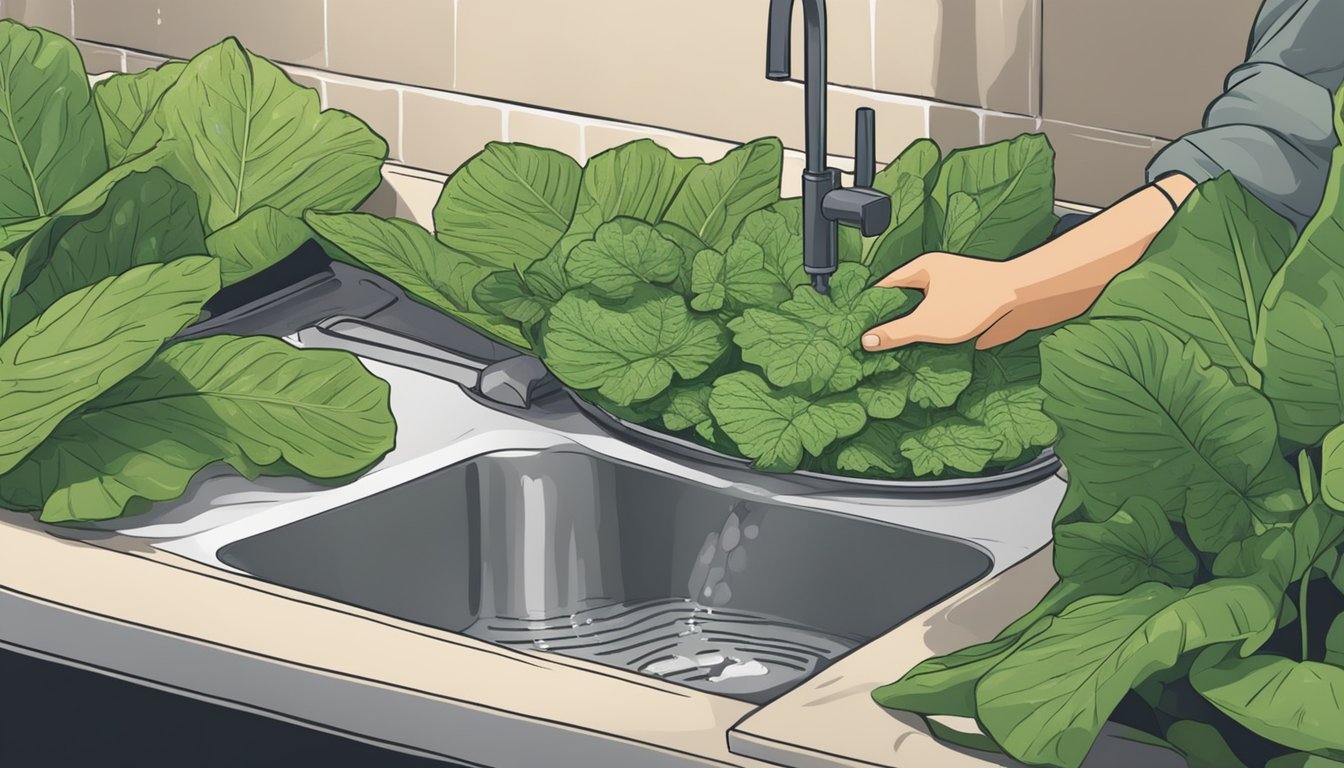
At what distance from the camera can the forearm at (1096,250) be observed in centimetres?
106

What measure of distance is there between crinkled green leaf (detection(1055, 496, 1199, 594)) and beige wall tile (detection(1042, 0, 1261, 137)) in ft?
1.98

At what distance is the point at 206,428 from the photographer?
1109 millimetres

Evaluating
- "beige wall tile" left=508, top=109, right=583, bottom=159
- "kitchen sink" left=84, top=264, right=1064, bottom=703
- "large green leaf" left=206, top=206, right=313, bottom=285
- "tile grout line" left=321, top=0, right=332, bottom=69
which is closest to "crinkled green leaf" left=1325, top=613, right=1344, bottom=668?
"kitchen sink" left=84, top=264, right=1064, bottom=703

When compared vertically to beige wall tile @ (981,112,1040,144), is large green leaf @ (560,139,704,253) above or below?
below

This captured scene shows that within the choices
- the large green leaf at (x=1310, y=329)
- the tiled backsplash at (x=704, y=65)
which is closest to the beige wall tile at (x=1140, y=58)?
the tiled backsplash at (x=704, y=65)

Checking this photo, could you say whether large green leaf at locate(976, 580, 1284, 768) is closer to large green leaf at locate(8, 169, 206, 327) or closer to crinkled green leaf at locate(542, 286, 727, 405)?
crinkled green leaf at locate(542, 286, 727, 405)

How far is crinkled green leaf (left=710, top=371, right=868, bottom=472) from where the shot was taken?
3.73 feet

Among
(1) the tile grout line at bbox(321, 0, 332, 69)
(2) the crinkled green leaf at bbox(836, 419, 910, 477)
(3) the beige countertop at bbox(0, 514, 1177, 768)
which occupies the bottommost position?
(3) the beige countertop at bbox(0, 514, 1177, 768)

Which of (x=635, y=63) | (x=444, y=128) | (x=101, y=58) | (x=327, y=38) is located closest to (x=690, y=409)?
(x=635, y=63)

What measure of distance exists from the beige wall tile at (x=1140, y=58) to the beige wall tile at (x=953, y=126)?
0.21 feet

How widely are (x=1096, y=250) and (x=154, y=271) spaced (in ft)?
1.91

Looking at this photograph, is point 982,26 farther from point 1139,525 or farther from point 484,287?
point 1139,525

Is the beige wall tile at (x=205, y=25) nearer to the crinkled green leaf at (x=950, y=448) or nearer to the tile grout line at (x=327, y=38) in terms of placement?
the tile grout line at (x=327, y=38)

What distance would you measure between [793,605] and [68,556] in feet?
1.53
